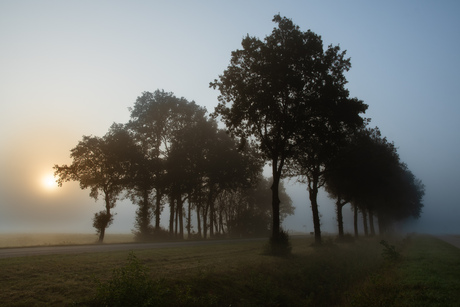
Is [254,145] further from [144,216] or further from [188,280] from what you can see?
[144,216]

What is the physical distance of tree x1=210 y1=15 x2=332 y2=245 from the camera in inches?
961

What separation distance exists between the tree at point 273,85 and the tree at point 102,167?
21.8m

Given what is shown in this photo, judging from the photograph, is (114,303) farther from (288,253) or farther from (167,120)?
(167,120)

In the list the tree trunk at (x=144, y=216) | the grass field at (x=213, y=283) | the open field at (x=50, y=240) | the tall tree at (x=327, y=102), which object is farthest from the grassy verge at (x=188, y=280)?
the tree trunk at (x=144, y=216)

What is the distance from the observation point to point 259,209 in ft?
253

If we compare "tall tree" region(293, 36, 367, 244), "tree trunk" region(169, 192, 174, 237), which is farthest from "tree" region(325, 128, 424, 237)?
"tree trunk" region(169, 192, 174, 237)

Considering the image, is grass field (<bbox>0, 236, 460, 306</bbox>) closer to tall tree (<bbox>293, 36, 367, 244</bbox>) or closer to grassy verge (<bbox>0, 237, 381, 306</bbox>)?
grassy verge (<bbox>0, 237, 381, 306</bbox>)

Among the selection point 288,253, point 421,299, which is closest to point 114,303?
point 421,299

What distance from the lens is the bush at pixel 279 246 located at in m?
22.6

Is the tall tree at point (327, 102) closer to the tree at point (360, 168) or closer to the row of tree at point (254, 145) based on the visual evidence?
the row of tree at point (254, 145)

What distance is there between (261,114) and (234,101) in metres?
2.64

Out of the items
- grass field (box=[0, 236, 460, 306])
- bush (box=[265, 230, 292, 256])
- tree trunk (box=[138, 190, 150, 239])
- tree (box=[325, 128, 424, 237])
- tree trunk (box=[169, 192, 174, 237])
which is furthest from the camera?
tree trunk (box=[169, 192, 174, 237])

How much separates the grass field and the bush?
156 centimetres

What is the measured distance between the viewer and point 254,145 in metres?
28.5
